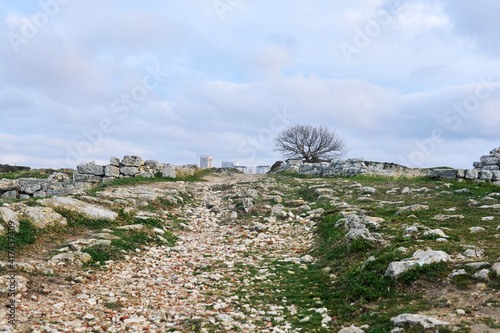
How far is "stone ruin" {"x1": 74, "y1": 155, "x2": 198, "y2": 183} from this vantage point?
23359mm

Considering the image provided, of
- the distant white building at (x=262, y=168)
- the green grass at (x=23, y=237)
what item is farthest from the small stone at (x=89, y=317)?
the distant white building at (x=262, y=168)

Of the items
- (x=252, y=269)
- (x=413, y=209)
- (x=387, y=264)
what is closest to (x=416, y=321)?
(x=387, y=264)

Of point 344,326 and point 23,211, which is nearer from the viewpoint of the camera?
point 344,326

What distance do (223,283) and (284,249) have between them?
2.92 meters

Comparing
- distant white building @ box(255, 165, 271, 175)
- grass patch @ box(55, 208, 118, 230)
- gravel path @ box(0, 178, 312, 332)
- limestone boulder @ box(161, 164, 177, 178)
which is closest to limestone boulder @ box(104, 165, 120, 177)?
limestone boulder @ box(161, 164, 177, 178)

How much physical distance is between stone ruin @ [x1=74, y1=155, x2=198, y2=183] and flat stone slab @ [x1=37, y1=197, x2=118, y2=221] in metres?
12.5

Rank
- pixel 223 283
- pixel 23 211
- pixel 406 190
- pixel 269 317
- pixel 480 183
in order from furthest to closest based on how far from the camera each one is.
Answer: pixel 480 183
pixel 406 190
pixel 23 211
pixel 223 283
pixel 269 317

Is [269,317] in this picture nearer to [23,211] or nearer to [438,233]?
[438,233]

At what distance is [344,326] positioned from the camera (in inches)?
194

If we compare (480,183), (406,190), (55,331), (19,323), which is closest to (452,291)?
(55,331)

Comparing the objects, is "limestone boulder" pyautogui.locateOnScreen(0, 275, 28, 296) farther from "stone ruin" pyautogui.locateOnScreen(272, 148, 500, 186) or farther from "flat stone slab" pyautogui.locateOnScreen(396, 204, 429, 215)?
"stone ruin" pyautogui.locateOnScreen(272, 148, 500, 186)

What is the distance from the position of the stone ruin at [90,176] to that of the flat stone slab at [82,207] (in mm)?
12239

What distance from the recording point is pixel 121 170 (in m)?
24.1

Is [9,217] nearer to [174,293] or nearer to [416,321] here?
[174,293]
